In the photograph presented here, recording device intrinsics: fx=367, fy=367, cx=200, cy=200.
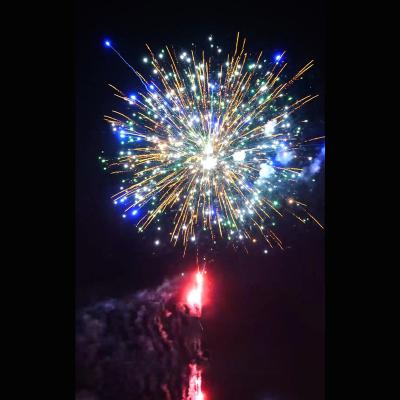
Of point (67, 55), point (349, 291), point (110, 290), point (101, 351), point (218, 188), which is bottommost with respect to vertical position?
point (101, 351)

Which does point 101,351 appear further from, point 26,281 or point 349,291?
point 349,291

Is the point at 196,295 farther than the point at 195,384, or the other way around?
the point at 196,295

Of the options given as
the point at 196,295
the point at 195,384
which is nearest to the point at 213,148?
the point at 196,295

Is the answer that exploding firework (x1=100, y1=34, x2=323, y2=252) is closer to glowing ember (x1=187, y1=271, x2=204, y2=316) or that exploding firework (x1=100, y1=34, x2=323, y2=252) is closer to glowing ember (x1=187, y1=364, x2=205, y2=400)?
glowing ember (x1=187, y1=271, x2=204, y2=316)

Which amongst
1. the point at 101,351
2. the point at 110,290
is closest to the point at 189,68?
the point at 110,290

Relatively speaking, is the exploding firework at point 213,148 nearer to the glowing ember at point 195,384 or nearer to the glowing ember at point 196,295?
the glowing ember at point 196,295

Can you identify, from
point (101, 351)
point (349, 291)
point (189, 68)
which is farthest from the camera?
point (101, 351)

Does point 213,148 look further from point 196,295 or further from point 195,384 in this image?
point 195,384

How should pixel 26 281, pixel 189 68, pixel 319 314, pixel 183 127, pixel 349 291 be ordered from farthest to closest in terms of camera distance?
pixel 319 314 → pixel 183 127 → pixel 189 68 → pixel 349 291 → pixel 26 281

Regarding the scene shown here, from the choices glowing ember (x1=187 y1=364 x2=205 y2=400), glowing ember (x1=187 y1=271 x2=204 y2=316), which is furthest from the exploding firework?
glowing ember (x1=187 y1=364 x2=205 y2=400)
